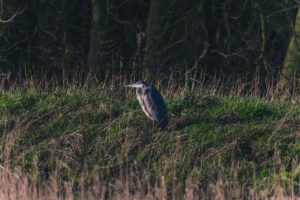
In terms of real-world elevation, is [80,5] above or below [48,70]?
above

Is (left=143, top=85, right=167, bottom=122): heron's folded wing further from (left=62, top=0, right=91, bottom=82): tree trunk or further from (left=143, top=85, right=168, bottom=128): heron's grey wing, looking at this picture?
(left=62, top=0, right=91, bottom=82): tree trunk

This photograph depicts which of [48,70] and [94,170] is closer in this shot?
[94,170]

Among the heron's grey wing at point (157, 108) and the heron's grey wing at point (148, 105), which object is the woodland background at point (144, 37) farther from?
the heron's grey wing at point (157, 108)

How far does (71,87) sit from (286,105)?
3135mm

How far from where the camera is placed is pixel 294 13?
19.4m

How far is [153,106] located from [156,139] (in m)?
0.49

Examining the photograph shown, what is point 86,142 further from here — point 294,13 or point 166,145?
point 294,13

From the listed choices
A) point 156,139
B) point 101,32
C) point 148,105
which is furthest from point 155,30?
point 156,139

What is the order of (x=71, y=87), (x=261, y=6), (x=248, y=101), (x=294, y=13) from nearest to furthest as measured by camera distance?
(x=248, y=101), (x=71, y=87), (x=261, y=6), (x=294, y=13)

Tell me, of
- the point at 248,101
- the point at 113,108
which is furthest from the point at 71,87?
the point at 248,101

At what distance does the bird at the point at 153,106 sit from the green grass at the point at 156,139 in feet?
0.48

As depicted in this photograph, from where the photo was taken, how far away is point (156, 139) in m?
11.9

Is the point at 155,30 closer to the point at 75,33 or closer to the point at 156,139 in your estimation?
the point at 75,33

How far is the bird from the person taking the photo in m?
12.2
